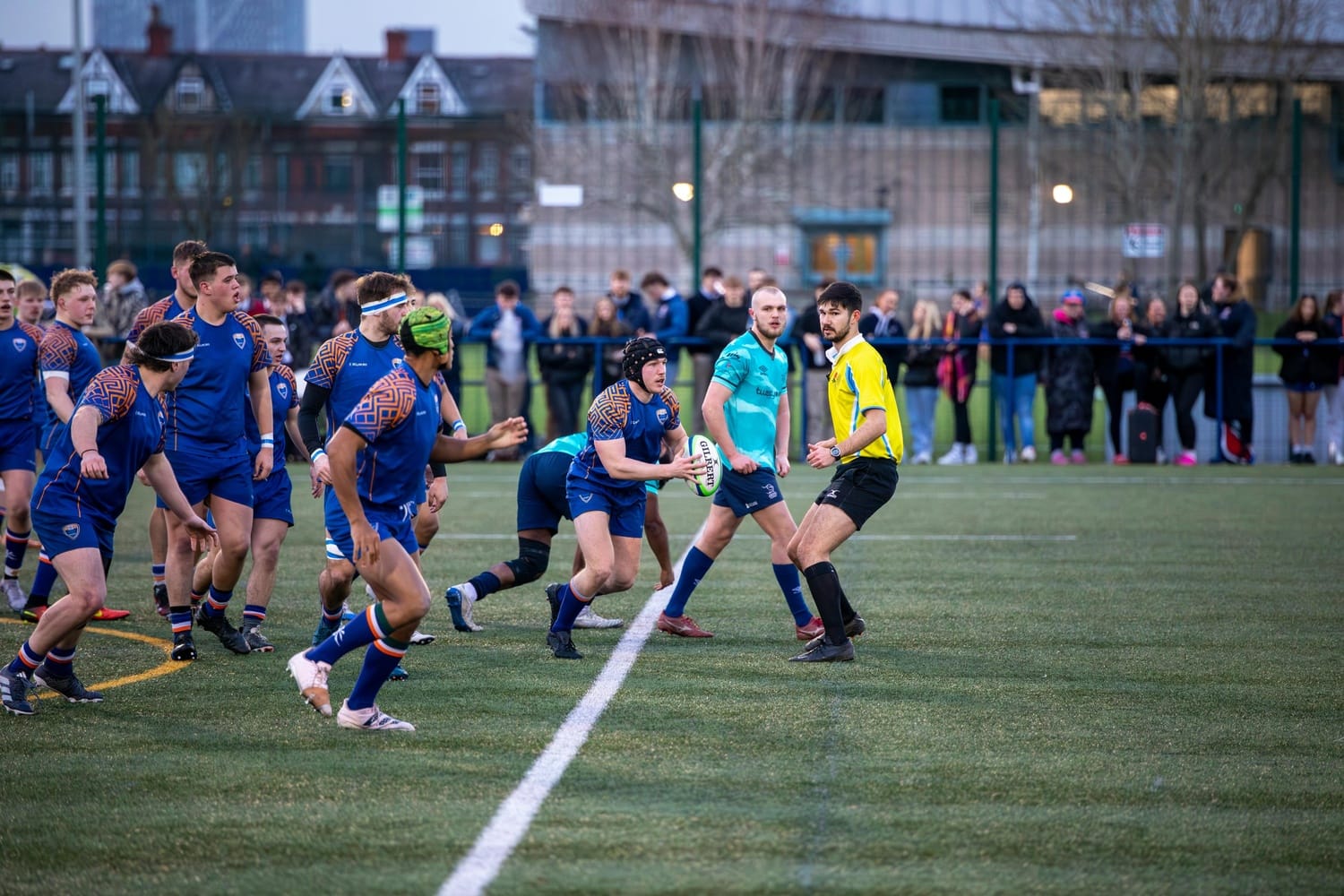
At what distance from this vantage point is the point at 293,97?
63125 millimetres

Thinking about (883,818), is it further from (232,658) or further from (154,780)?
(232,658)

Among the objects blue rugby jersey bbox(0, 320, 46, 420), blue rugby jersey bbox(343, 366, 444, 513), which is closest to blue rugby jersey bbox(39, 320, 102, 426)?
blue rugby jersey bbox(0, 320, 46, 420)

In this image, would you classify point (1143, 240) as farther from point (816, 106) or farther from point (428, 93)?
point (428, 93)

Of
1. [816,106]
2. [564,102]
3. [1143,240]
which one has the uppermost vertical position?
[816,106]

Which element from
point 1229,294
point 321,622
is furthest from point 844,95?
point 321,622

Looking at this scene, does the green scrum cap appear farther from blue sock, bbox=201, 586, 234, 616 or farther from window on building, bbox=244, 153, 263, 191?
window on building, bbox=244, 153, 263, 191

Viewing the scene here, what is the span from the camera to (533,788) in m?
5.10

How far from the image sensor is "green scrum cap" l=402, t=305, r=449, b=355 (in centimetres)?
571

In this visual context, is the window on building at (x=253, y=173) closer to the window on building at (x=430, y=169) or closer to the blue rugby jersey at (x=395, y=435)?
the window on building at (x=430, y=169)

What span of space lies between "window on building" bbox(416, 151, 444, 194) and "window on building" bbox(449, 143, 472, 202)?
366 mm

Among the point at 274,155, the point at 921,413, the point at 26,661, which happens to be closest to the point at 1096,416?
the point at 921,413

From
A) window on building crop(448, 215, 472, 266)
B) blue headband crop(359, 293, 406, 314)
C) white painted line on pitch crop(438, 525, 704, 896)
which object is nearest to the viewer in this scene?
white painted line on pitch crop(438, 525, 704, 896)

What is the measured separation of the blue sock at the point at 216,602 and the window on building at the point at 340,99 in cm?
5772

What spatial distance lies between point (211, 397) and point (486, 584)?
1.73 m
